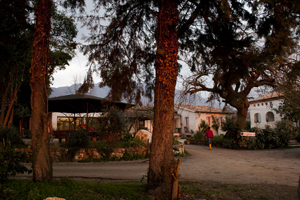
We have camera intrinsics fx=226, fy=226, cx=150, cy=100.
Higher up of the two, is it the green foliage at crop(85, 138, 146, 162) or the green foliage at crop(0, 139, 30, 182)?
the green foliage at crop(0, 139, 30, 182)

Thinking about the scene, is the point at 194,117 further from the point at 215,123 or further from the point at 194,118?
the point at 215,123

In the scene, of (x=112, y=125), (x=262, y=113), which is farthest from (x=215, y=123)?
(x=112, y=125)

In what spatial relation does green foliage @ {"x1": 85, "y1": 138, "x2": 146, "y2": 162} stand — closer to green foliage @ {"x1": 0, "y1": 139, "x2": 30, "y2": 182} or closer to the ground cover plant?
the ground cover plant

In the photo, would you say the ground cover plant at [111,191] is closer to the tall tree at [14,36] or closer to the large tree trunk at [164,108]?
the large tree trunk at [164,108]

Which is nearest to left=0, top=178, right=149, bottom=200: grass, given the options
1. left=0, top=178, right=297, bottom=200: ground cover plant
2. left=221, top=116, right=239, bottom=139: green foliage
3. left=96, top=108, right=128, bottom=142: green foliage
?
left=0, top=178, right=297, bottom=200: ground cover plant

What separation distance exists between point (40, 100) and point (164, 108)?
266 centimetres

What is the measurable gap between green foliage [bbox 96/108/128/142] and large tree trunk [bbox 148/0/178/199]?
788 cm

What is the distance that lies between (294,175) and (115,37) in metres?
7.71

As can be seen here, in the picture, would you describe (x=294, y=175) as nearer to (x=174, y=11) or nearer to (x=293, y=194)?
(x=293, y=194)

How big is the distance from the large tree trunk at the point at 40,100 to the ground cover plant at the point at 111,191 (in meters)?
0.35

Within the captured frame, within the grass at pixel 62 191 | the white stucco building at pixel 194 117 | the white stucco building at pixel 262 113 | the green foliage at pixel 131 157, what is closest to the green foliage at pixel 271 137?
the green foliage at pixel 131 157

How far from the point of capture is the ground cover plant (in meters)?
3.86

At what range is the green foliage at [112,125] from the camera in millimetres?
12758

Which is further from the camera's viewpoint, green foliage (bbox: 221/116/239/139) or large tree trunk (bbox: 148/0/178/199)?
green foliage (bbox: 221/116/239/139)
